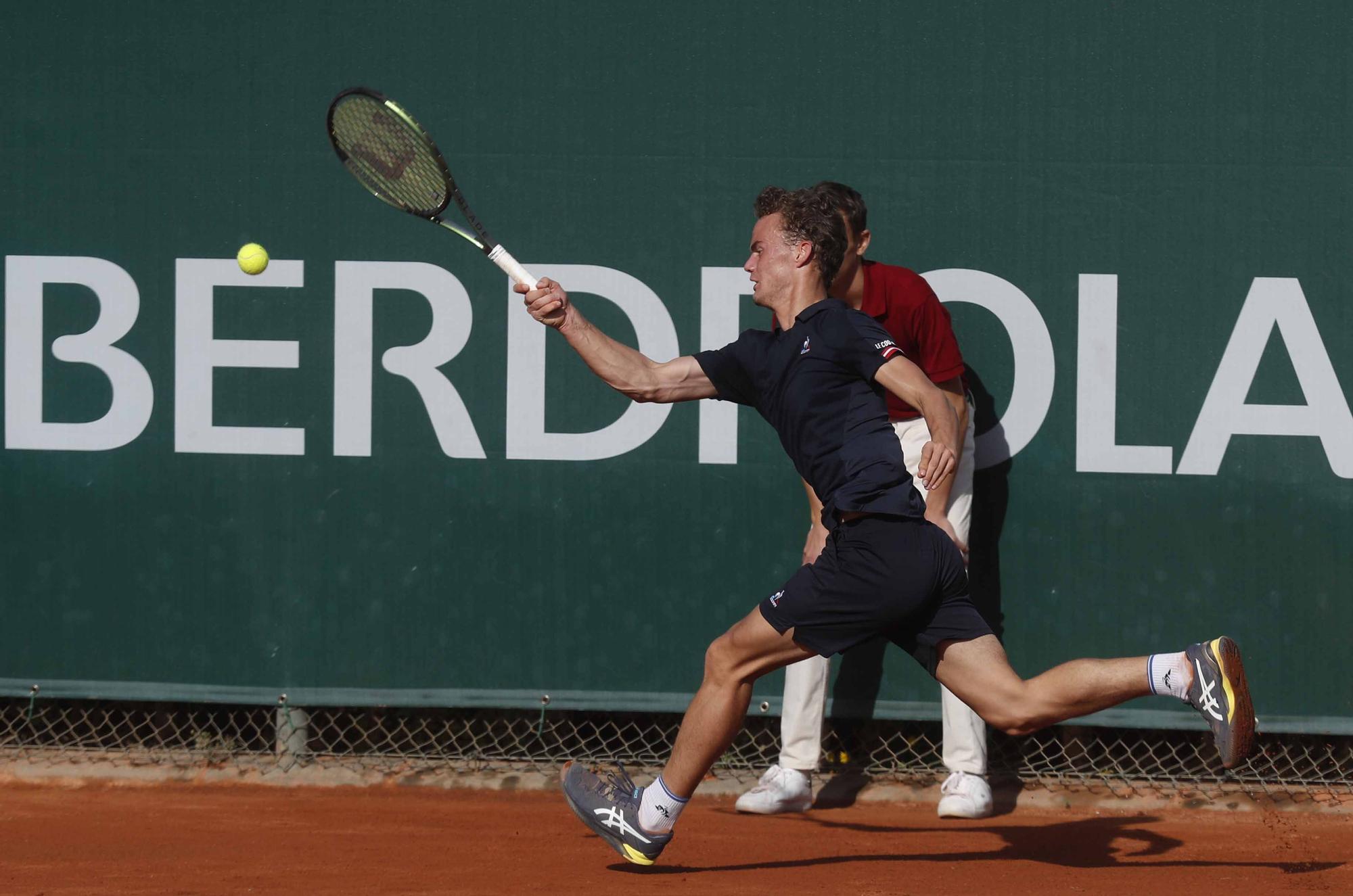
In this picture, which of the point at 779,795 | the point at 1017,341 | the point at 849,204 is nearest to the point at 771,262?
the point at 849,204

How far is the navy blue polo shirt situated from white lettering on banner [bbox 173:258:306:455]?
1747 millimetres

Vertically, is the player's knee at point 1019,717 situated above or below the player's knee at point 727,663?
below

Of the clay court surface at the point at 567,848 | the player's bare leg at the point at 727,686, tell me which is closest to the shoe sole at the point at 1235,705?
the clay court surface at the point at 567,848

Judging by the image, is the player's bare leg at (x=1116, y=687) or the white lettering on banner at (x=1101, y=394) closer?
the player's bare leg at (x=1116, y=687)

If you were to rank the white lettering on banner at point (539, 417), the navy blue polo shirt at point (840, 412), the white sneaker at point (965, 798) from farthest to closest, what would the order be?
the white lettering on banner at point (539, 417), the white sneaker at point (965, 798), the navy blue polo shirt at point (840, 412)

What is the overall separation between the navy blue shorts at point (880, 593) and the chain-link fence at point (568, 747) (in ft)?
4.59

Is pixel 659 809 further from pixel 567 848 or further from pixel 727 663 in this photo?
pixel 567 848

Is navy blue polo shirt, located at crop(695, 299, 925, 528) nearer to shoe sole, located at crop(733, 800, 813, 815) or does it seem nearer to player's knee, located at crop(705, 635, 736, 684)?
player's knee, located at crop(705, 635, 736, 684)

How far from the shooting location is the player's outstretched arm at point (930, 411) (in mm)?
3023

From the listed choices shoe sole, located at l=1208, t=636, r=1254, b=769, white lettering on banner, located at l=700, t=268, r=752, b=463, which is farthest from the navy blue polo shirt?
white lettering on banner, located at l=700, t=268, r=752, b=463

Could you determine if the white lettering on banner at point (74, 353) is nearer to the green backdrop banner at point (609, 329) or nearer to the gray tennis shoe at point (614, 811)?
the green backdrop banner at point (609, 329)

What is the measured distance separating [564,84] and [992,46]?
1208 millimetres

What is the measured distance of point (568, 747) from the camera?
15.3ft

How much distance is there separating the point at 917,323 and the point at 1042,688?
1.18 meters
